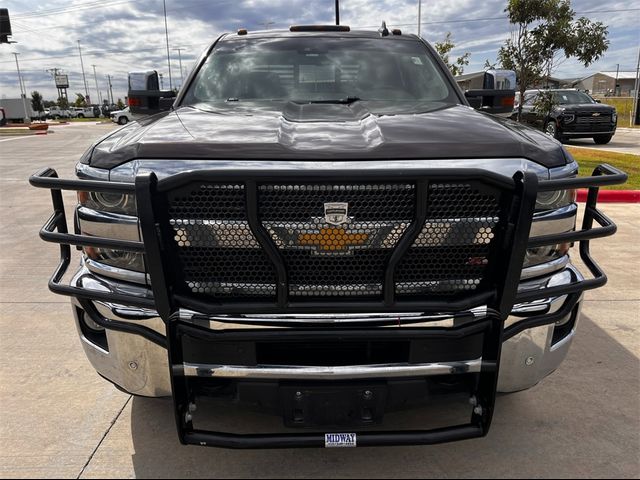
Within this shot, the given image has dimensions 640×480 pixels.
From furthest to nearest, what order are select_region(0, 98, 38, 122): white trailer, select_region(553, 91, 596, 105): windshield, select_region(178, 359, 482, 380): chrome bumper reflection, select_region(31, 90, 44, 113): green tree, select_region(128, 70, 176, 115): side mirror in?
select_region(31, 90, 44, 113): green tree
select_region(0, 98, 38, 122): white trailer
select_region(553, 91, 596, 105): windshield
select_region(128, 70, 176, 115): side mirror
select_region(178, 359, 482, 380): chrome bumper reflection

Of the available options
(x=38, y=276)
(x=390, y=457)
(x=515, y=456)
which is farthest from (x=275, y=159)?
(x=38, y=276)

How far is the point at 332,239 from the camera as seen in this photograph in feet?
6.70

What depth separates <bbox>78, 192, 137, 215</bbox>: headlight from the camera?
7.13 ft

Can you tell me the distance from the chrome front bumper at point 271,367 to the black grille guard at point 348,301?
5cm

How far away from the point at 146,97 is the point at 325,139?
6.43 feet

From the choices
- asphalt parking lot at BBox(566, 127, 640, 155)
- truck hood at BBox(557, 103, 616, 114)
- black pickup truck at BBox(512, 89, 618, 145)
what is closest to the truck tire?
black pickup truck at BBox(512, 89, 618, 145)

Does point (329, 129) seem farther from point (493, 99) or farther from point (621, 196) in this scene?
point (621, 196)

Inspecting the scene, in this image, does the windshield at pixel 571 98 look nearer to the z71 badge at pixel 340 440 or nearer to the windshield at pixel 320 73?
the windshield at pixel 320 73

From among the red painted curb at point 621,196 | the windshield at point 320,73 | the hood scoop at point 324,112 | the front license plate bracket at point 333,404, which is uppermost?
the windshield at point 320,73

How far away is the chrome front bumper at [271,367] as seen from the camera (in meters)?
2.08

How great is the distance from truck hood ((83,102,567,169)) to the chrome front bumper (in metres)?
0.56

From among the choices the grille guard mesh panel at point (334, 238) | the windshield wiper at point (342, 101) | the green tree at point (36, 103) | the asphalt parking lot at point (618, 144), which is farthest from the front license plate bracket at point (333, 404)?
the green tree at point (36, 103)

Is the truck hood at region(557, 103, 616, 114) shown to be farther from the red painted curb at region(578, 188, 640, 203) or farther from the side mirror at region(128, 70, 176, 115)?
the side mirror at region(128, 70, 176, 115)

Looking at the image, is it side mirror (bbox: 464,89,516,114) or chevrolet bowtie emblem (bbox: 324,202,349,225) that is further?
side mirror (bbox: 464,89,516,114)
